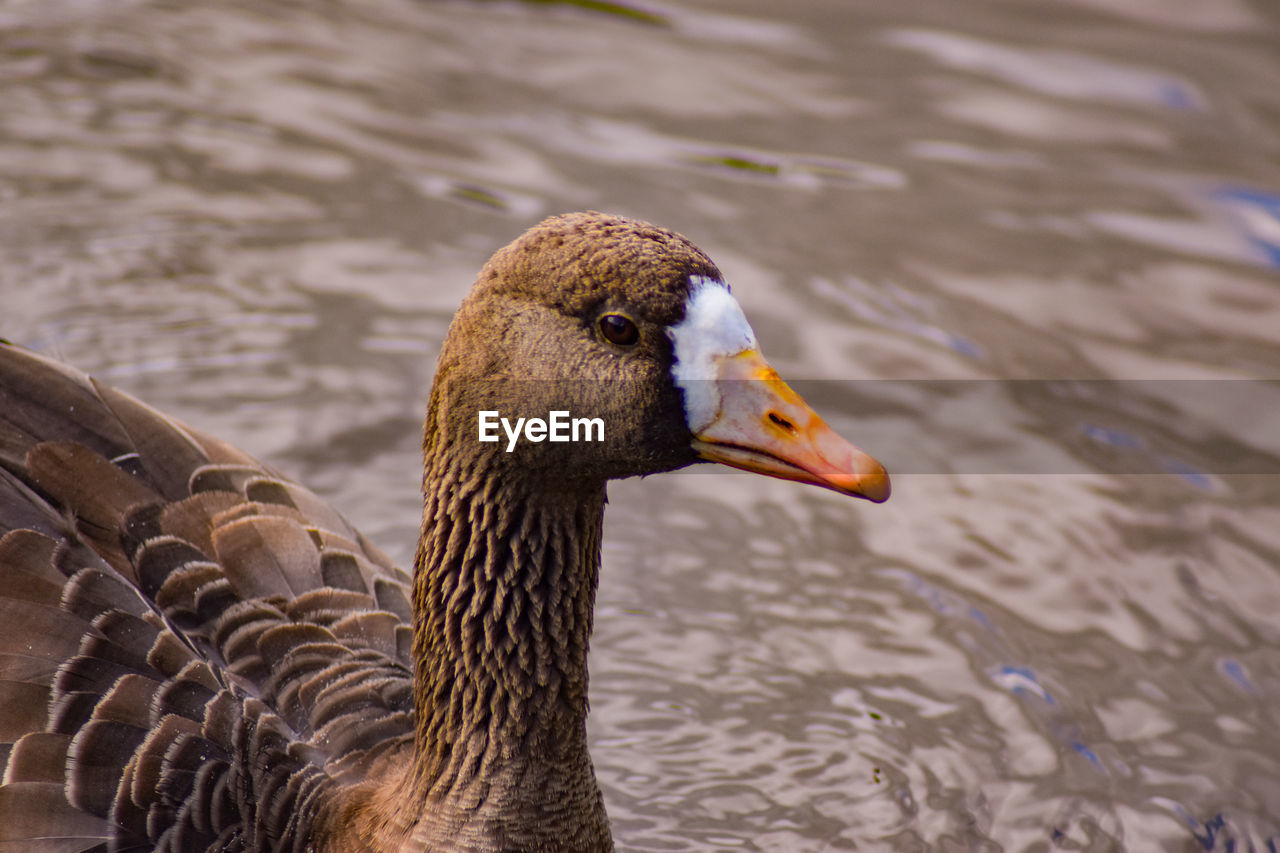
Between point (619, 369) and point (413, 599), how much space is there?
3.72 ft

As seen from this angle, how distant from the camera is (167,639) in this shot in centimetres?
437

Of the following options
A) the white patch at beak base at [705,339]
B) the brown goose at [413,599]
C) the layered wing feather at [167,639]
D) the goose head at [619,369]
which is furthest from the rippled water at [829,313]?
the white patch at beak base at [705,339]

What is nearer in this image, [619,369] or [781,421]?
[781,421]

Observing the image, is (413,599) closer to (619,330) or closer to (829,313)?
(619,330)

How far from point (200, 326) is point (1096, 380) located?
198 inches

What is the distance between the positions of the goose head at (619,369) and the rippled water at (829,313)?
1957mm

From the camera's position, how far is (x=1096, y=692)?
6184mm

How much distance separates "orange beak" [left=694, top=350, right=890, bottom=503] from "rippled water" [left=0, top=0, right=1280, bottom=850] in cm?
202

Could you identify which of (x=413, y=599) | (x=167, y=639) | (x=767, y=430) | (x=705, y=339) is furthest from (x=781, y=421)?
(x=167, y=639)

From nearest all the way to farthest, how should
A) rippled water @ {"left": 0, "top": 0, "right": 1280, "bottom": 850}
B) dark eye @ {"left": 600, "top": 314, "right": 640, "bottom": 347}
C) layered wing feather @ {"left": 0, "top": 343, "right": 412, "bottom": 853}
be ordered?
dark eye @ {"left": 600, "top": 314, "right": 640, "bottom": 347} → layered wing feather @ {"left": 0, "top": 343, "right": 412, "bottom": 853} → rippled water @ {"left": 0, "top": 0, "right": 1280, "bottom": 850}

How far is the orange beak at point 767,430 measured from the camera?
3.68m

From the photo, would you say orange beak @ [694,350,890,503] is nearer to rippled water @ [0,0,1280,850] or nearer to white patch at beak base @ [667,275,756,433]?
white patch at beak base @ [667,275,756,433]

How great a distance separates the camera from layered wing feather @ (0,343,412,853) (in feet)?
13.6

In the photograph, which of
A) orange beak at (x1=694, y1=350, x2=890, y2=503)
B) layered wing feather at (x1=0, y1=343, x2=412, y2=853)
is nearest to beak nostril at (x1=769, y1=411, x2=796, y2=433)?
orange beak at (x1=694, y1=350, x2=890, y2=503)
